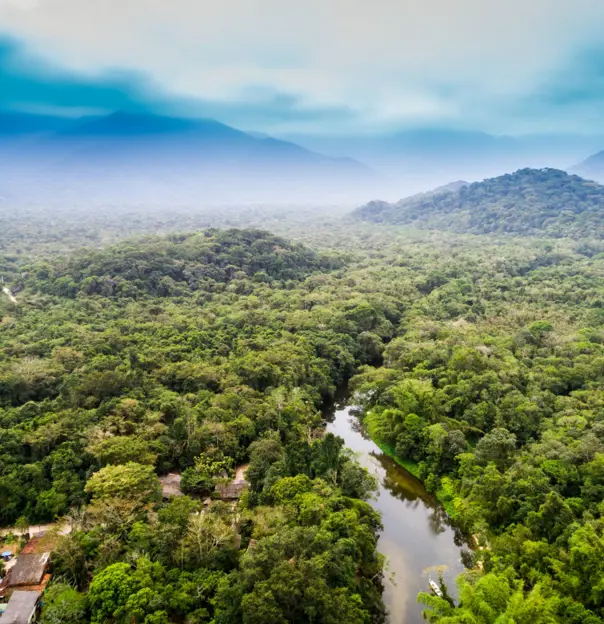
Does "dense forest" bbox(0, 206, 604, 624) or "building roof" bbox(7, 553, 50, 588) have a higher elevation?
"dense forest" bbox(0, 206, 604, 624)

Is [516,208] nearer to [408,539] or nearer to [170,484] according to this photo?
[408,539]

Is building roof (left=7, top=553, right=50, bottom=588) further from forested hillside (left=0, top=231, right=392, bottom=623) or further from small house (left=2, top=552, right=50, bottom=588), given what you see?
forested hillside (left=0, top=231, right=392, bottom=623)

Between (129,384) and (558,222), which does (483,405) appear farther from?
(558,222)

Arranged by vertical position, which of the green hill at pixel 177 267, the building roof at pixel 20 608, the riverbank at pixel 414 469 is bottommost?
the riverbank at pixel 414 469

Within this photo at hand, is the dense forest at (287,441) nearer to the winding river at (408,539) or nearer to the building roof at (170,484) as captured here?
the building roof at (170,484)

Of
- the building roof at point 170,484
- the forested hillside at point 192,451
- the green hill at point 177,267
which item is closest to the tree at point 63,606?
the forested hillside at point 192,451

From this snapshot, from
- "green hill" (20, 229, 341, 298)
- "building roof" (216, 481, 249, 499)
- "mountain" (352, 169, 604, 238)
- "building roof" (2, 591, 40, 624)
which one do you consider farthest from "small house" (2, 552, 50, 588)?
"mountain" (352, 169, 604, 238)

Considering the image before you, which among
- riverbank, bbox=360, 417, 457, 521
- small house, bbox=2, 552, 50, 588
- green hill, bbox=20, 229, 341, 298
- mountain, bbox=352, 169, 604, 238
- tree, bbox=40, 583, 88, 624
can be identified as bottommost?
riverbank, bbox=360, 417, 457, 521
